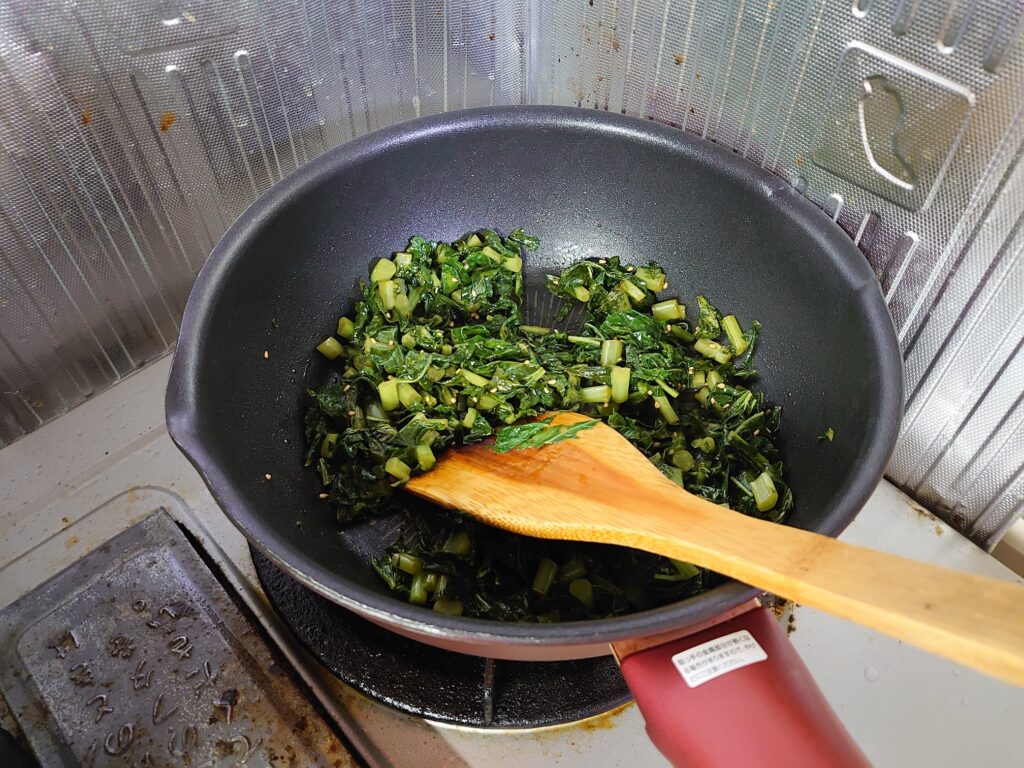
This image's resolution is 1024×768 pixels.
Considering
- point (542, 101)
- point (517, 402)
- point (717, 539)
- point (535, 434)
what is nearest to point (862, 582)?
point (717, 539)

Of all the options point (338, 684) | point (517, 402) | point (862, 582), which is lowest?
point (338, 684)

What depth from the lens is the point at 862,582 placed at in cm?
80

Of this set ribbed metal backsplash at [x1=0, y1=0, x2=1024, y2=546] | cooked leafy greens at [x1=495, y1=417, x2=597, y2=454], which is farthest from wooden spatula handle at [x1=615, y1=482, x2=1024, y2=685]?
ribbed metal backsplash at [x1=0, y1=0, x2=1024, y2=546]

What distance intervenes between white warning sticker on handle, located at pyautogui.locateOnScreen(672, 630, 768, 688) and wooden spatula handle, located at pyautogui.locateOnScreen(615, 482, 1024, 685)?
0.31 feet

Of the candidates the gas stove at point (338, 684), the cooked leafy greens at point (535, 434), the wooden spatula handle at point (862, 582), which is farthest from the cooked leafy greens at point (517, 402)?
the wooden spatula handle at point (862, 582)

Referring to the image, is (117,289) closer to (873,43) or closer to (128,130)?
(128,130)

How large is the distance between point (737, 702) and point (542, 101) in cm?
146

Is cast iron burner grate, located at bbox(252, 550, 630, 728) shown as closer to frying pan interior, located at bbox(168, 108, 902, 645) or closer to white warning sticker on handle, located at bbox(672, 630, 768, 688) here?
frying pan interior, located at bbox(168, 108, 902, 645)

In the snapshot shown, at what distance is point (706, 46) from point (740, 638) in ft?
3.46

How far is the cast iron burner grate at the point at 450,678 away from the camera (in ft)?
3.97

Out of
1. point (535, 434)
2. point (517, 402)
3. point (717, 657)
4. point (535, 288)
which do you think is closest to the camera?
point (717, 657)

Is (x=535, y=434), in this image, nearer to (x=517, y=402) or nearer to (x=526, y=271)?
(x=517, y=402)

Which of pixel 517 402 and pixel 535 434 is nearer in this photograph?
pixel 535 434

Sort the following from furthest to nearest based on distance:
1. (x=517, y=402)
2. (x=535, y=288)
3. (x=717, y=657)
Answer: (x=535, y=288) < (x=517, y=402) < (x=717, y=657)
